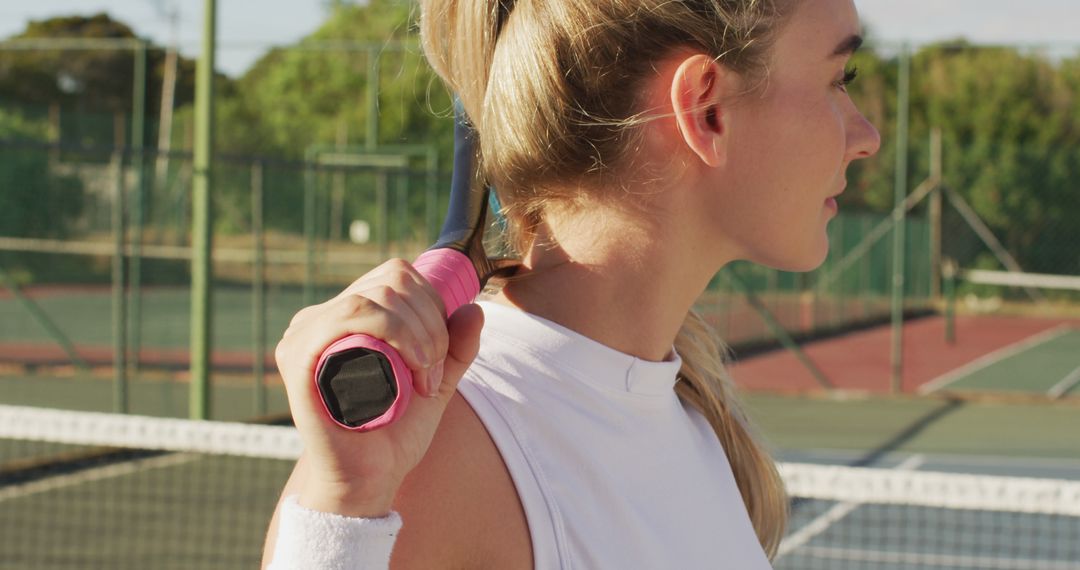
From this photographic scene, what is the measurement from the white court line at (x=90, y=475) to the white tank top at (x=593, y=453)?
651cm

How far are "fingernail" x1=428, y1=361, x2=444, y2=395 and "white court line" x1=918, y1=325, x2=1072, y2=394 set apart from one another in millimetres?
12574

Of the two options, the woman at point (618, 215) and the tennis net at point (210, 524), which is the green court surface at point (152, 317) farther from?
the woman at point (618, 215)

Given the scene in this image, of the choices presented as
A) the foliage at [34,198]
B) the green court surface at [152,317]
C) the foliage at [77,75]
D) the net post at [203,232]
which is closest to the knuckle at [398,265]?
the net post at [203,232]

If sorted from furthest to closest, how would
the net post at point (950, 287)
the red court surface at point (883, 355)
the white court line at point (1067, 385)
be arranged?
the red court surface at point (883, 355)
the net post at point (950, 287)
the white court line at point (1067, 385)

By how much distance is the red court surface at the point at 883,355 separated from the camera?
14602 millimetres

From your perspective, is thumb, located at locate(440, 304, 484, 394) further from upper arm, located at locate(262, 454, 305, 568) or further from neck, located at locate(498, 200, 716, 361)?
neck, located at locate(498, 200, 716, 361)

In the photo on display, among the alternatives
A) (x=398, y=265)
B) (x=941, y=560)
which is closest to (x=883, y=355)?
(x=941, y=560)

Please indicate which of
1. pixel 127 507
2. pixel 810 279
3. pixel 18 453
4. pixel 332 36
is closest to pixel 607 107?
pixel 127 507

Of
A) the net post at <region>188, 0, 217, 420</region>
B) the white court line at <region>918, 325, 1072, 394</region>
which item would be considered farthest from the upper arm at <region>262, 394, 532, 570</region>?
the white court line at <region>918, 325, 1072, 394</region>

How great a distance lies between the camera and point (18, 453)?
844cm

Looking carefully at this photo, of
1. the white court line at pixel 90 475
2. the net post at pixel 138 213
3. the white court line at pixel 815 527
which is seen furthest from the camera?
the net post at pixel 138 213

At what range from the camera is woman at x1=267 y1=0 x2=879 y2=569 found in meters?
1.08

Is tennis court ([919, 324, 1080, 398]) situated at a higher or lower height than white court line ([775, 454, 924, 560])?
lower

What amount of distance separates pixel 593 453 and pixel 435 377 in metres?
0.32
